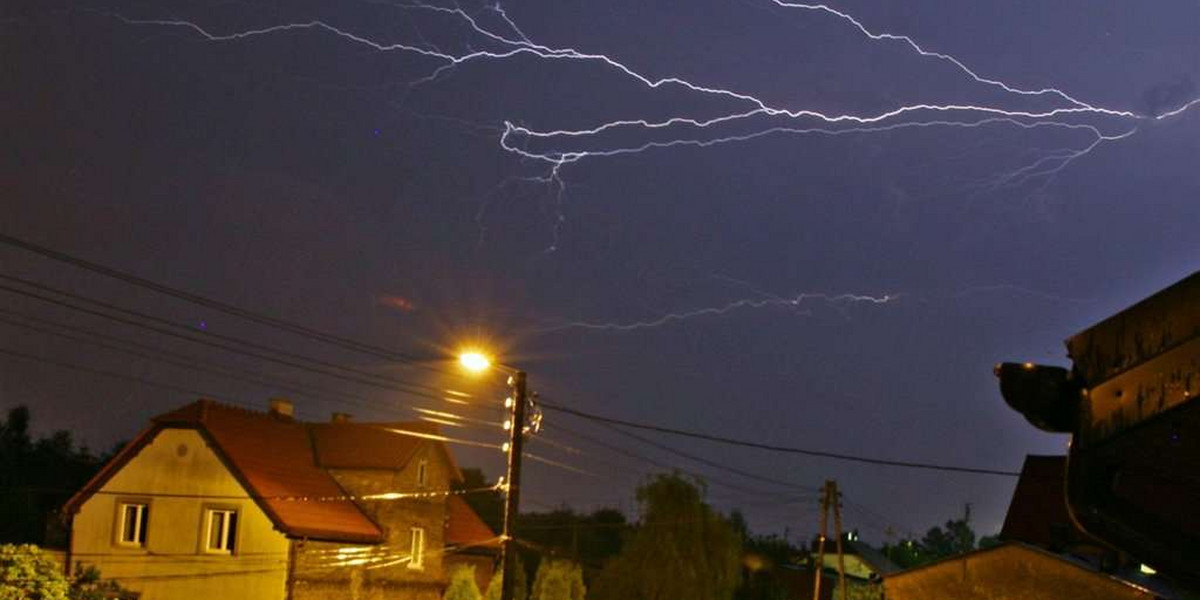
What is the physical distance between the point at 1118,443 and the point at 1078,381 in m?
0.14

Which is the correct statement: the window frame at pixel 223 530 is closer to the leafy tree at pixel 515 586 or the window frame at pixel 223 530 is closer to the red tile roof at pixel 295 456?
the red tile roof at pixel 295 456

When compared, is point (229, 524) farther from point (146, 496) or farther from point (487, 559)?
point (487, 559)

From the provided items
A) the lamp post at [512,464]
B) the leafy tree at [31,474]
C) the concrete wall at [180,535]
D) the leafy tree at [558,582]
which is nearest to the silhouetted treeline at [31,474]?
the leafy tree at [31,474]

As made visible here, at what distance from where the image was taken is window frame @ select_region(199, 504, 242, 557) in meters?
33.4

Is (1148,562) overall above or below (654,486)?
below

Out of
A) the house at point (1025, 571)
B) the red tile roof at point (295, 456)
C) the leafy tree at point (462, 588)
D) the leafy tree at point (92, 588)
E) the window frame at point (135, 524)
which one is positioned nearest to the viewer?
the house at point (1025, 571)

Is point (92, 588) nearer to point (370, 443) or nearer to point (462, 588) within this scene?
point (462, 588)

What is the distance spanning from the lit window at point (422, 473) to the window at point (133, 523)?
678 cm

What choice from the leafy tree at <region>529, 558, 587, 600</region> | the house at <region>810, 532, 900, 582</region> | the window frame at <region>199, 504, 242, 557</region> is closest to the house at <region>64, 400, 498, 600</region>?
the window frame at <region>199, 504, 242, 557</region>

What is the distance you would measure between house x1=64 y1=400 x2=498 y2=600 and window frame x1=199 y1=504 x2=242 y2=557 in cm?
2

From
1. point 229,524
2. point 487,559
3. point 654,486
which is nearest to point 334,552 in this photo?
point 229,524

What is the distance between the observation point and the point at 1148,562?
8.52 ft

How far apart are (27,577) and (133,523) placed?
10.9 m

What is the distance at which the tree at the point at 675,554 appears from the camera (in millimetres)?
42500
